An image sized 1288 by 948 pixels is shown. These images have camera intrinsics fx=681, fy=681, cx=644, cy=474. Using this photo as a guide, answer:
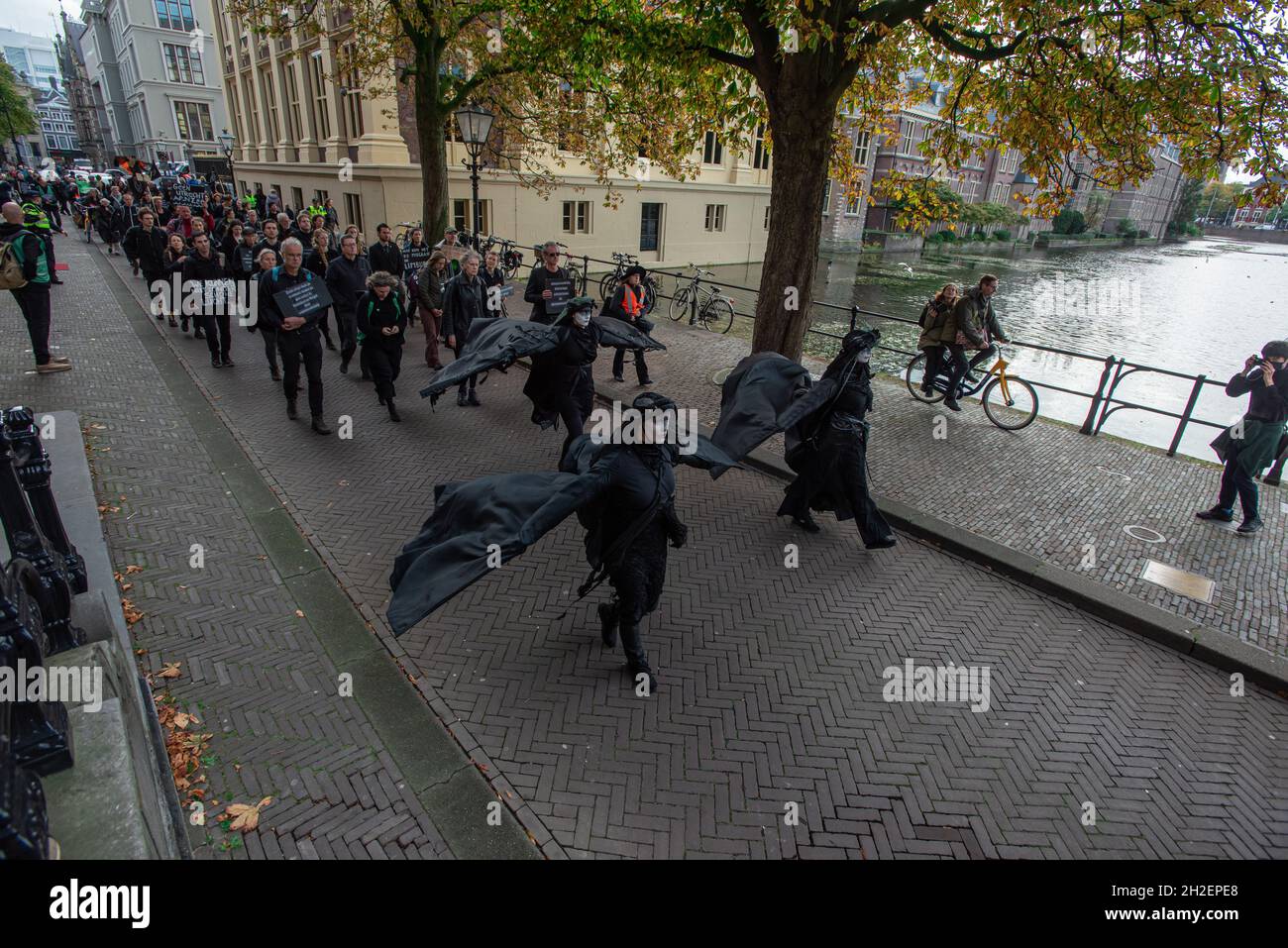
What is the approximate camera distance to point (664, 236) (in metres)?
30.4

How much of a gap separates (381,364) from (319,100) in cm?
2417

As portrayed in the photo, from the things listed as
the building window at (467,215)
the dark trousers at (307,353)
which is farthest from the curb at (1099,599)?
the building window at (467,215)

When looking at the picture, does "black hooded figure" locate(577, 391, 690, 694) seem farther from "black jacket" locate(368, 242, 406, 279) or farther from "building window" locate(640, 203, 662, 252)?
"building window" locate(640, 203, 662, 252)

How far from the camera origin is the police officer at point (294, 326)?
8.33m

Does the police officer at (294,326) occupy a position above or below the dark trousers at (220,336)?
above

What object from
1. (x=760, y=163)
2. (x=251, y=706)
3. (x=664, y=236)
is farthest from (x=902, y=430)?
(x=760, y=163)

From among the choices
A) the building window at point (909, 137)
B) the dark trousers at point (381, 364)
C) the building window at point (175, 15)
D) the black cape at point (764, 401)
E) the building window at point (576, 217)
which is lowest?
the dark trousers at point (381, 364)

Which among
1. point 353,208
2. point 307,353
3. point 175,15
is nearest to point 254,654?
point 307,353

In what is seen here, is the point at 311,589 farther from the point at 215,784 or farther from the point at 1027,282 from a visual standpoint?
the point at 1027,282

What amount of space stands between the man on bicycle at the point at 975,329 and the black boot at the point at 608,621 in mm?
7739

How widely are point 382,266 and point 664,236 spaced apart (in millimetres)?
20703

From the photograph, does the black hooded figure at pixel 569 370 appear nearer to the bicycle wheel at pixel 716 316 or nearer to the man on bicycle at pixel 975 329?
the man on bicycle at pixel 975 329

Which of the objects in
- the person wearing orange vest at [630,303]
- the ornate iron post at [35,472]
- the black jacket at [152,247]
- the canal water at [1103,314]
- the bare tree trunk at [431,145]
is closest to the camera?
the ornate iron post at [35,472]

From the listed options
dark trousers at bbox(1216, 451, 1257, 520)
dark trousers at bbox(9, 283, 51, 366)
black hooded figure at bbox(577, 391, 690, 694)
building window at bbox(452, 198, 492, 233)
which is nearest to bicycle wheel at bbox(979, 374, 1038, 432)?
dark trousers at bbox(1216, 451, 1257, 520)
